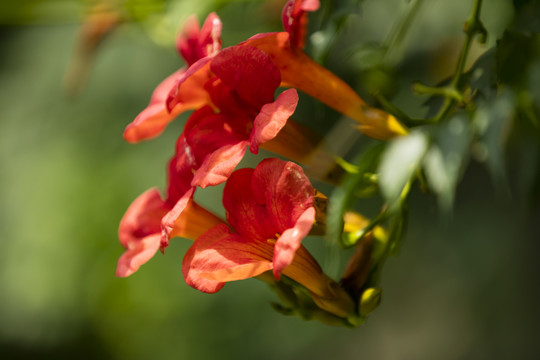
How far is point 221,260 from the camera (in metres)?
0.61

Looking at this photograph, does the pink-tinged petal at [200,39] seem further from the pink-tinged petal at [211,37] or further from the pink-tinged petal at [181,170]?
the pink-tinged petal at [181,170]

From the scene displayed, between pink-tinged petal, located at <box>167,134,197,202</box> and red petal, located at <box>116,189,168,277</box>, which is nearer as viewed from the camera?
pink-tinged petal, located at <box>167,134,197,202</box>

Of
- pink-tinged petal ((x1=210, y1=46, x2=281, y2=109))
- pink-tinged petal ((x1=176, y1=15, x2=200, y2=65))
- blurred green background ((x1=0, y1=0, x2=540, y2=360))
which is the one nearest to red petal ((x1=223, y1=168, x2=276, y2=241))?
pink-tinged petal ((x1=210, y1=46, x2=281, y2=109))

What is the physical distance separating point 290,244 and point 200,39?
1.15 feet

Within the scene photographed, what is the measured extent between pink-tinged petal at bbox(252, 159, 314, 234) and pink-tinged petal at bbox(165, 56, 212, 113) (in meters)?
0.14

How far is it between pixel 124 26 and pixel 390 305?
225 centimetres

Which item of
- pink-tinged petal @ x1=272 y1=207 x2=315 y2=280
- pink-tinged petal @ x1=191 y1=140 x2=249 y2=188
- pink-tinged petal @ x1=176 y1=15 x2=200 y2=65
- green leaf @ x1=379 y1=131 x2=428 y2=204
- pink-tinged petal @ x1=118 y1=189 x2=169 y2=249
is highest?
pink-tinged petal @ x1=176 y1=15 x2=200 y2=65

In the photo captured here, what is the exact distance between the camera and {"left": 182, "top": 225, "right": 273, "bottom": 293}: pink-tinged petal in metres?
0.60

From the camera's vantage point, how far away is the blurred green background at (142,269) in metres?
2.56

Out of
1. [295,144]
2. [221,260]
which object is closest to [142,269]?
[295,144]

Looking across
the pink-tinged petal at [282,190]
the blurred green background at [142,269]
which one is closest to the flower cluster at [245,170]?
the pink-tinged petal at [282,190]

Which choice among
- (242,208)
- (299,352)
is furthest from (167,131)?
(242,208)

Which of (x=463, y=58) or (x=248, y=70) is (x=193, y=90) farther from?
(x=463, y=58)

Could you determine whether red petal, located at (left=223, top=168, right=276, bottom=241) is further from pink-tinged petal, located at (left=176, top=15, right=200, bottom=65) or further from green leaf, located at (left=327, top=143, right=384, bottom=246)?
pink-tinged petal, located at (left=176, top=15, right=200, bottom=65)
